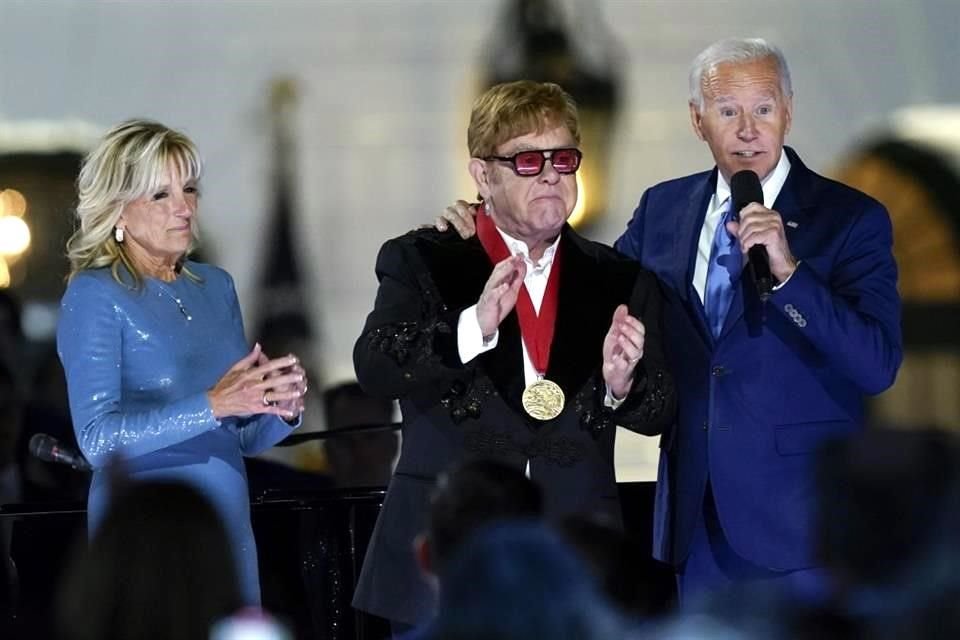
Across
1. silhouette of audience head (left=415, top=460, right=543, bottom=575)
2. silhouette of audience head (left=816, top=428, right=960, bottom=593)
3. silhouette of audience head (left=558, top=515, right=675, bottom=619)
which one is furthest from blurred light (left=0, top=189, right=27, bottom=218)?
silhouette of audience head (left=816, top=428, right=960, bottom=593)

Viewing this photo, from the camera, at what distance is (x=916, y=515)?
92.4 inches

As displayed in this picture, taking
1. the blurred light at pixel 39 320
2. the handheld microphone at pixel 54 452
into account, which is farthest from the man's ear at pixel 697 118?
the blurred light at pixel 39 320

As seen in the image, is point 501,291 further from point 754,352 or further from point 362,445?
point 362,445

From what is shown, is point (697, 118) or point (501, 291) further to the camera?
point (697, 118)

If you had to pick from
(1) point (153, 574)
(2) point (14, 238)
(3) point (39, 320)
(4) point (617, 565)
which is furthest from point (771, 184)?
(2) point (14, 238)

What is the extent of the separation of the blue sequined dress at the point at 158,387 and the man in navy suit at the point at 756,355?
0.82m

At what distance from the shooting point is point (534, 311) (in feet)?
12.4

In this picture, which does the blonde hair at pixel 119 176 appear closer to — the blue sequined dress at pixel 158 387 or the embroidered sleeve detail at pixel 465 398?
the blue sequined dress at pixel 158 387

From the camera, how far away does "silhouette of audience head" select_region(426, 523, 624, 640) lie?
2.11 m

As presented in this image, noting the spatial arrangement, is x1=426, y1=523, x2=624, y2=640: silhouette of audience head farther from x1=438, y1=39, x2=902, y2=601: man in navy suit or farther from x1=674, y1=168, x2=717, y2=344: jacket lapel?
x1=674, y1=168, x2=717, y2=344: jacket lapel

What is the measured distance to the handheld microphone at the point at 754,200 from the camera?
3.54m

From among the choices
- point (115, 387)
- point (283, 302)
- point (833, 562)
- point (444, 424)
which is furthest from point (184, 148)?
point (283, 302)

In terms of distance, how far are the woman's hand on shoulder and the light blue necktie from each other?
31.4 inches

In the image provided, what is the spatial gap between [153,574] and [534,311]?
1.53 meters
